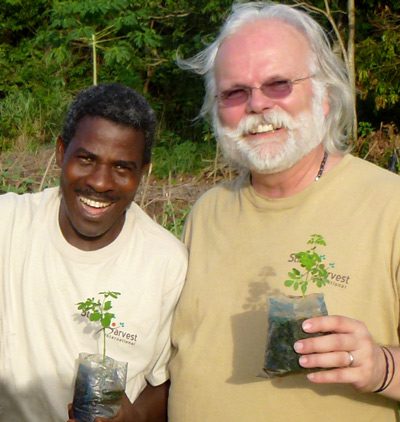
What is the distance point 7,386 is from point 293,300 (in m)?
1.10

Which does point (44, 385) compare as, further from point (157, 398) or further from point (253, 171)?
point (253, 171)

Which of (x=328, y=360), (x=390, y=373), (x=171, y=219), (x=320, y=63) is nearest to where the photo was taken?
(x=328, y=360)

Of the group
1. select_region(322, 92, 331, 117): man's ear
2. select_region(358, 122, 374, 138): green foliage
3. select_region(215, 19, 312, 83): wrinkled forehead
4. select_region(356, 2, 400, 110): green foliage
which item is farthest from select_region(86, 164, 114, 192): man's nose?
select_region(358, 122, 374, 138): green foliage

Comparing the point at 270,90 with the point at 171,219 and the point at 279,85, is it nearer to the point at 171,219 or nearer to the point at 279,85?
the point at 279,85

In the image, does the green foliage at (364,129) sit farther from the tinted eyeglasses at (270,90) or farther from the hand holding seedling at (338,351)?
the hand holding seedling at (338,351)

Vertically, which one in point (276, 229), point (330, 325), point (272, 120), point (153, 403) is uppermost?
point (272, 120)

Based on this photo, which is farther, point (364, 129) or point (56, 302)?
point (364, 129)

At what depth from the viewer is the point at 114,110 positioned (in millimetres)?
2605

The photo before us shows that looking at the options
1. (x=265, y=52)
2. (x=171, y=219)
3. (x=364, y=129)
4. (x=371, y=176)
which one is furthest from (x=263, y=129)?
(x=364, y=129)

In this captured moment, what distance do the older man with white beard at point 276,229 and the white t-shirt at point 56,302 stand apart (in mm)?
191

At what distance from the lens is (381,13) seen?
394 inches

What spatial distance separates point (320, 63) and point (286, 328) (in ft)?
3.71

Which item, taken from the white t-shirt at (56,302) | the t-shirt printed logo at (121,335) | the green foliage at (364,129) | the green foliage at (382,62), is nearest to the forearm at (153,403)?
the white t-shirt at (56,302)

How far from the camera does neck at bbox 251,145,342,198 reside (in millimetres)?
2674
